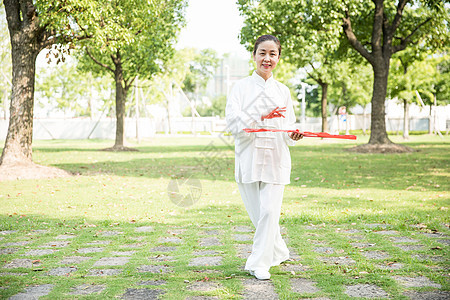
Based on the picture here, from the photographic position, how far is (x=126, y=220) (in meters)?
7.21

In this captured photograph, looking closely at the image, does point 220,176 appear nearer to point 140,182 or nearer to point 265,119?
point 140,182

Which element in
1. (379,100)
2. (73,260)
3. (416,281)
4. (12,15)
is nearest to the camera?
(416,281)

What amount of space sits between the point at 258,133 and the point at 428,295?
6.22 ft

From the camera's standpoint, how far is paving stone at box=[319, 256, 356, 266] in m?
4.72

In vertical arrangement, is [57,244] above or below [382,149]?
below

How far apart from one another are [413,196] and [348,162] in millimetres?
7411

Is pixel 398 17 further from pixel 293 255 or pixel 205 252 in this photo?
pixel 205 252

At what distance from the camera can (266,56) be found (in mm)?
4273

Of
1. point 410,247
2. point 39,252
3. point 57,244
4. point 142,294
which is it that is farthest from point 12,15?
point 410,247

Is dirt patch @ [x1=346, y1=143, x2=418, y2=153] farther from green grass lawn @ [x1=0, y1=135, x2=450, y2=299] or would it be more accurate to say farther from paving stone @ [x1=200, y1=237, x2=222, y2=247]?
paving stone @ [x1=200, y1=237, x2=222, y2=247]

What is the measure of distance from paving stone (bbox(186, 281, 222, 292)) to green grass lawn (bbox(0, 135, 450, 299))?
8 cm

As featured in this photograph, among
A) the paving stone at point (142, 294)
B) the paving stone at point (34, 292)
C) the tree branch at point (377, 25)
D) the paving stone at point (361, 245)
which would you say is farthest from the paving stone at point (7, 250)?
the tree branch at point (377, 25)

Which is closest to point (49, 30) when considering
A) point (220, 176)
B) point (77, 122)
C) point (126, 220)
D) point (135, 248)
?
point (220, 176)

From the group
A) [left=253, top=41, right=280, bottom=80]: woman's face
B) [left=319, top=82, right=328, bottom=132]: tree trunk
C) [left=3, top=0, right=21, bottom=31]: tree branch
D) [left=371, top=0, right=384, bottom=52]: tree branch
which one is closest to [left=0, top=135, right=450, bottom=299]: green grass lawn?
→ [left=253, top=41, right=280, bottom=80]: woman's face
